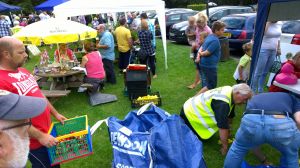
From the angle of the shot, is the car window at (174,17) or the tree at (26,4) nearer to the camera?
the car window at (174,17)

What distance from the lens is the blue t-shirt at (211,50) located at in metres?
5.21

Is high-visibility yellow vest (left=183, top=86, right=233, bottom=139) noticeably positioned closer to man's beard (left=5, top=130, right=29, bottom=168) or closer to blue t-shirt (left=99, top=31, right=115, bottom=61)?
man's beard (left=5, top=130, right=29, bottom=168)

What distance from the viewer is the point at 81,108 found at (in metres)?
6.01

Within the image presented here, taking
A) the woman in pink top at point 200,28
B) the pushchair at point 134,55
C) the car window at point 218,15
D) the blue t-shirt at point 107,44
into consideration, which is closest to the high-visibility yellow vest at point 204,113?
the woman in pink top at point 200,28

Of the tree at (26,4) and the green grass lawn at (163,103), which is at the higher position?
the tree at (26,4)

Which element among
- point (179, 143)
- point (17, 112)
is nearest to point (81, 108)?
point (179, 143)

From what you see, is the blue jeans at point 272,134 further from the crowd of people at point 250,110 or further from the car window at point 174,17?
the car window at point 174,17

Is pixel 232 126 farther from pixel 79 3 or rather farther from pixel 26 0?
pixel 26 0

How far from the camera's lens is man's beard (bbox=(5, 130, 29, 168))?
1.53m

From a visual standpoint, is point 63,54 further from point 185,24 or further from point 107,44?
point 185,24

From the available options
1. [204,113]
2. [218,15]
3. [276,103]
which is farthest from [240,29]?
[276,103]

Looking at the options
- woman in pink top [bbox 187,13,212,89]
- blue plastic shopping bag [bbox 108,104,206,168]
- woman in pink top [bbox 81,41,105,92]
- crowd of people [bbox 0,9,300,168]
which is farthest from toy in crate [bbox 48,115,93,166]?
woman in pink top [bbox 187,13,212,89]

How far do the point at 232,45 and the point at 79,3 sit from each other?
5.11 meters

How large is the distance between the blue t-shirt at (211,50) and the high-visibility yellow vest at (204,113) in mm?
1615
